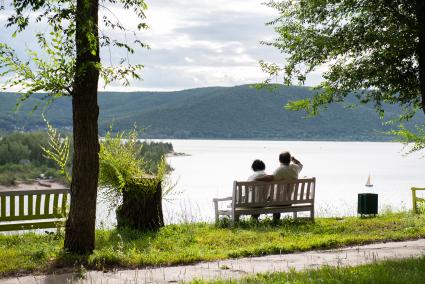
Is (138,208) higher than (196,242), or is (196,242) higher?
(138,208)

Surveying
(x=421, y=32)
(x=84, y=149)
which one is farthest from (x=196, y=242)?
(x=421, y=32)

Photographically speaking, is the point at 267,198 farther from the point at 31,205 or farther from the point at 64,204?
the point at 31,205

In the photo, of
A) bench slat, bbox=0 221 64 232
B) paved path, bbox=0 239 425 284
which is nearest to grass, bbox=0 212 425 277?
bench slat, bbox=0 221 64 232

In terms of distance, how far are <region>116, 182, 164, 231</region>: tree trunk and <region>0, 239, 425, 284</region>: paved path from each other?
323 centimetres

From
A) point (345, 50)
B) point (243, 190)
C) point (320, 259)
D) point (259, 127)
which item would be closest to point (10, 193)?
point (243, 190)

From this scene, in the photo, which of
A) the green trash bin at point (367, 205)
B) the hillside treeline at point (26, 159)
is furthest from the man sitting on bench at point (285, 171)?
the hillside treeline at point (26, 159)

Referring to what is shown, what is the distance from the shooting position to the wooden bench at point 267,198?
12.5 meters

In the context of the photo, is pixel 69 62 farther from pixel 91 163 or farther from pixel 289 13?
pixel 289 13

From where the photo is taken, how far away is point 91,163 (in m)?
9.06

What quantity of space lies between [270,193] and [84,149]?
4.90 metres

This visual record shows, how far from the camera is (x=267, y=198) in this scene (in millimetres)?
12922

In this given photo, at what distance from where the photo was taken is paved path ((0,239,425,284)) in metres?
7.28

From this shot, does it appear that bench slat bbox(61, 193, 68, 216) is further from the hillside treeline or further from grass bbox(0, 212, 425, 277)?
the hillside treeline

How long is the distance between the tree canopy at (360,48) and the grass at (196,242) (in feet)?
7.66
